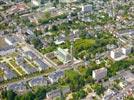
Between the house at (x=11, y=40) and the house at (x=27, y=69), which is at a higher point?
the house at (x=11, y=40)

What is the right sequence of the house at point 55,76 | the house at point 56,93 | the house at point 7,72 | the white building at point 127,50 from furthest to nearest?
1. the white building at point 127,50
2. the house at point 7,72
3. the house at point 55,76
4. the house at point 56,93

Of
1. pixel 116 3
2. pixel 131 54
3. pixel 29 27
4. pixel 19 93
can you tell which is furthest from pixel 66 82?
pixel 116 3

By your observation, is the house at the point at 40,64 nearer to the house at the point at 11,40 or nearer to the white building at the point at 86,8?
the house at the point at 11,40

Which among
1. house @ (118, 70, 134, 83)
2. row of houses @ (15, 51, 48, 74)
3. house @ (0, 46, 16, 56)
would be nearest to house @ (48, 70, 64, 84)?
row of houses @ (15, 51, 48, 74)

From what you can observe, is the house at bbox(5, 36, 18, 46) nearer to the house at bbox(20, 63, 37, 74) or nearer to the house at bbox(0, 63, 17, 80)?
the house at bbox(0, 63, 17, 80)

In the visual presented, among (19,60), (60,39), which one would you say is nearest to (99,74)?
(19,60)


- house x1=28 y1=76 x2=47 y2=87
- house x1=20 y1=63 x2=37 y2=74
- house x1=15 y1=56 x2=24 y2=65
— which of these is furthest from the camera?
house x1=15 y1=56 x2=24 y2=65

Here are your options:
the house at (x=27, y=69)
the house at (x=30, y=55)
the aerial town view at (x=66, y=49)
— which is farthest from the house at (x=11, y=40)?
the house at (x=27, y=69)

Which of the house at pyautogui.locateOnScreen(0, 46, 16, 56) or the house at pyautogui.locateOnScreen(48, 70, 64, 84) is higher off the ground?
the house at pyautogui.locateOnScreen(0, 46, 16, 56)
